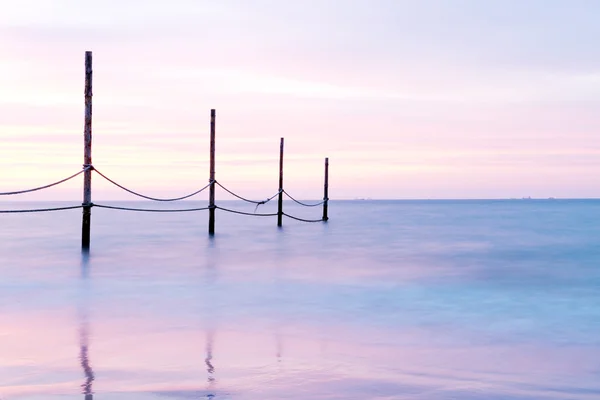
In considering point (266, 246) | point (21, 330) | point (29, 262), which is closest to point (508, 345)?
point (21, 330)

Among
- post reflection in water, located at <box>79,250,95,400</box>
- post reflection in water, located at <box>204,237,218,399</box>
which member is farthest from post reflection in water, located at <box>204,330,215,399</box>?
post reflection in water, located at <box>79,250,95,400</box>

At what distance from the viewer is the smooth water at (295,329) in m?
6.20

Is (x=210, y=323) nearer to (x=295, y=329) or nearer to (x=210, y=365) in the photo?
(x=295, y=329)

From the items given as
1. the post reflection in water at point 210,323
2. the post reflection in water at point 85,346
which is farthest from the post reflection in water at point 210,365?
the post reflection in water at point 85,346

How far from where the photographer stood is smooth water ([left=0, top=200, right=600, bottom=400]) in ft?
20.3

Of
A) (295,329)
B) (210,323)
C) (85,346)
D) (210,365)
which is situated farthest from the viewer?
(210,323)

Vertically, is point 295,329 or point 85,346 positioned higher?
point 85,346

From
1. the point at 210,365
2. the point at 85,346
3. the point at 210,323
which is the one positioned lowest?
the point at 210,323

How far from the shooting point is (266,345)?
8219 mm

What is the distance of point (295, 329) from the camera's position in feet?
31.1

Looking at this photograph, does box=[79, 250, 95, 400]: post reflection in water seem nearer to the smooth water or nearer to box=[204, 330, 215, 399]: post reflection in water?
the smooth water

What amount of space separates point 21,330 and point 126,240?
21.6 m

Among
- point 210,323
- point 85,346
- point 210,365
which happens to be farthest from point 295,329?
point 85,346

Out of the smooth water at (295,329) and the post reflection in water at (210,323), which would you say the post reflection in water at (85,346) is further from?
the post reflection in water at (210,323)
